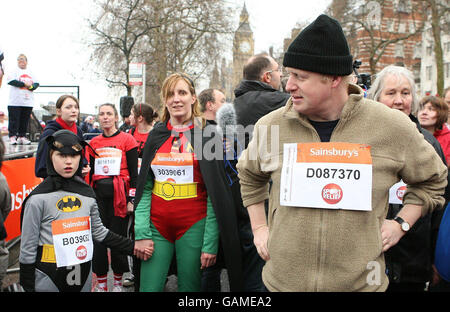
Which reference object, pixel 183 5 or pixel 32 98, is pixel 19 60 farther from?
pixel 183 5

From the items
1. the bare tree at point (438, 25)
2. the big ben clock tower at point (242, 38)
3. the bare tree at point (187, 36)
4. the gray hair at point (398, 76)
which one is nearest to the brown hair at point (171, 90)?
the gray hair at point (398, 76)

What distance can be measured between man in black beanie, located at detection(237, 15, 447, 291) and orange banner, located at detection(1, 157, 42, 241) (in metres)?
A: 4.26

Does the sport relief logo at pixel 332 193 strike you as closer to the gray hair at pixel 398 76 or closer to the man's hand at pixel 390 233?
the man's hand at pixel 390 233

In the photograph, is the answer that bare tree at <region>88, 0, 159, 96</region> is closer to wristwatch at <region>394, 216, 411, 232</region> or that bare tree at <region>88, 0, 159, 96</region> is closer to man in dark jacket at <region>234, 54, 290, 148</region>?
man in dark jacket at <region>234, 54, 290, 148</region>

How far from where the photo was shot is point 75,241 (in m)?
3.03

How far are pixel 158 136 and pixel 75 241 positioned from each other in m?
1.03

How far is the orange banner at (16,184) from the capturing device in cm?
504

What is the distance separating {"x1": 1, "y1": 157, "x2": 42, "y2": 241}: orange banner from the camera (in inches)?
198

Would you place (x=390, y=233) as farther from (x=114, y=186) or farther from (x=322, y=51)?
(x=114, y=186)

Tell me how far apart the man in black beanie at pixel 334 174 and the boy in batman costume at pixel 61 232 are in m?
1.72

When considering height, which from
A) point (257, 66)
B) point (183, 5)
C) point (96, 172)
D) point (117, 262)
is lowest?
point (117, 262)

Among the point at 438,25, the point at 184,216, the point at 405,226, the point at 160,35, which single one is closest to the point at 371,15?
the point at 438,25

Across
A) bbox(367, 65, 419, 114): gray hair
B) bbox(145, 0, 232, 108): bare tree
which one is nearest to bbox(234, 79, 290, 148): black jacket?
bbox(367, 65, 419, 114): gray hair
